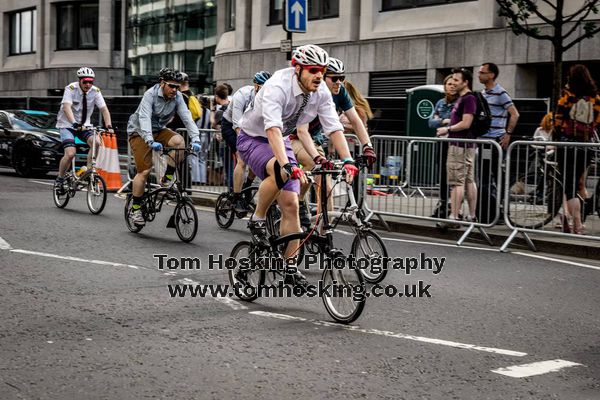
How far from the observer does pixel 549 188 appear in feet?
34.0

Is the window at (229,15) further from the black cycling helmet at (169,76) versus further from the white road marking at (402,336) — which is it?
the white road marking at (402,336)

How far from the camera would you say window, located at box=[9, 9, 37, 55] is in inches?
1928

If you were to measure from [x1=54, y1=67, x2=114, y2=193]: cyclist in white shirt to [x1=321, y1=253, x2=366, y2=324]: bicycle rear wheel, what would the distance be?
7.70 m

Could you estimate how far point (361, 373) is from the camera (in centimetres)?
494

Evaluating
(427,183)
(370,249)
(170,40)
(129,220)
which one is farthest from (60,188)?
(170,40)

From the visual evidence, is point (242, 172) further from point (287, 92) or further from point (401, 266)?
point (287, 92)

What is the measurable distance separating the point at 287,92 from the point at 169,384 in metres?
2.52

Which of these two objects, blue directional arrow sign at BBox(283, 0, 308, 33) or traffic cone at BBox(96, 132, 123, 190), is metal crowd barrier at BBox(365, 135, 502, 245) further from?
blue directional arrow sign at BBox(283, 0, 308, 33)

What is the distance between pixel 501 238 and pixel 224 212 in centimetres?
334

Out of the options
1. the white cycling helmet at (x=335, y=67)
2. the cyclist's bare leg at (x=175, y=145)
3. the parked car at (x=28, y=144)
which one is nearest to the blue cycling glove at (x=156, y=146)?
the cyclist's bare leg at (x=175, y=145)

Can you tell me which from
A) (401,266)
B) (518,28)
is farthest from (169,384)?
(518,28)

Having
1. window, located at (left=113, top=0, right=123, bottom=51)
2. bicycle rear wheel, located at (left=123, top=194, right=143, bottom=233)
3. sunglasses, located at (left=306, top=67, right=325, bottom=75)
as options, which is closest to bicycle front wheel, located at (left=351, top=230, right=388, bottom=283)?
sunglasses, located at (left=306, top=67, right=325, bottom=75)

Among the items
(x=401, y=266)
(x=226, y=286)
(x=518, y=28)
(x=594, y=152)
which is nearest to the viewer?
(x=226, y=286)

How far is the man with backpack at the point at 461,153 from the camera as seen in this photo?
1075cm
